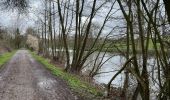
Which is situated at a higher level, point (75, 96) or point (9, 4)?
point (9, 4)

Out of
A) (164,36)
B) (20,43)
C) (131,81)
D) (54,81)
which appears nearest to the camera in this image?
(164,36)

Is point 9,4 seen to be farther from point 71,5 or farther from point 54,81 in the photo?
point 71,5

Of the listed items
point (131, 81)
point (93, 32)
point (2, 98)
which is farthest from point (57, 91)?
point (93, 32)

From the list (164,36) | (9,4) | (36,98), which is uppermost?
(9,4)

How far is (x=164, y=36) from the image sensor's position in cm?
1217

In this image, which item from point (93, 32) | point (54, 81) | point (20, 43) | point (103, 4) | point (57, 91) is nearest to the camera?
point (57, 91)

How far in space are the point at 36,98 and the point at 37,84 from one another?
428 centimetres

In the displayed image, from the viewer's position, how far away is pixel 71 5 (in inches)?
1156

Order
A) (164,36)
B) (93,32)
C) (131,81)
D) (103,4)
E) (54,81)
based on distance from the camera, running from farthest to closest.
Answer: (93,32) < (103,4) < (54,81) < (131,81) < (164,36)

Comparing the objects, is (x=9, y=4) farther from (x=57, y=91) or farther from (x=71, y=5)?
(x=71, y=5)

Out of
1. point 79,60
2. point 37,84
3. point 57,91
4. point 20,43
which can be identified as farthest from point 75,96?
point 20,43

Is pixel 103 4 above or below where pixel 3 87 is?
above

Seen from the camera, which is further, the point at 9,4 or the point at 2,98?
the point at 9,4

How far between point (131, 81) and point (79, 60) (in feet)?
27.3
